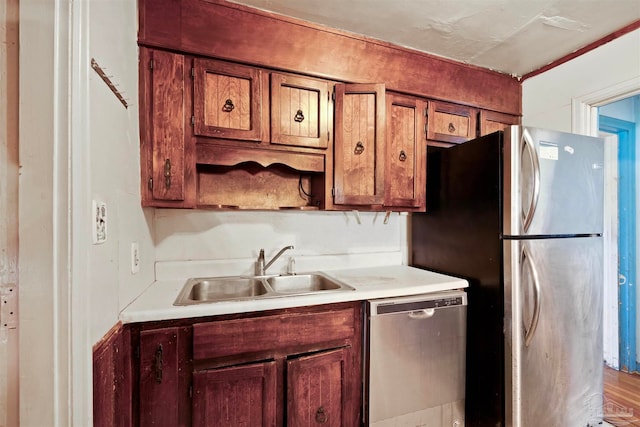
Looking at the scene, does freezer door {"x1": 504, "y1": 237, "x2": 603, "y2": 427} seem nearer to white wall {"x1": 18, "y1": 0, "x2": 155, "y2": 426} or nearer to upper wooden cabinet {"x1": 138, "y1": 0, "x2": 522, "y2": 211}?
upper wooden cabinet {"x1": 138, "y1": 0, "x2": 522, "y2": 211}

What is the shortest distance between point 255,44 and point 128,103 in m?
0.72

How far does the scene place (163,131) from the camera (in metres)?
1.39

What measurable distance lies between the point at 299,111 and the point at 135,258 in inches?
43.9

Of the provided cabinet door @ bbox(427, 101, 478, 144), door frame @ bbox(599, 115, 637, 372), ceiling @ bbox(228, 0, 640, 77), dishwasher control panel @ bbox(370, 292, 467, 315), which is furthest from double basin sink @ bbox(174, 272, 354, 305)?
door frame @ bbox(599, 115, 637, 372)

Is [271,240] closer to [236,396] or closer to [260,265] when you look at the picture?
[260,265]

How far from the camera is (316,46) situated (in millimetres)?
1635

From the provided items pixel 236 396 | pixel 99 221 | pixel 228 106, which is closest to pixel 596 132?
pixel 228 106

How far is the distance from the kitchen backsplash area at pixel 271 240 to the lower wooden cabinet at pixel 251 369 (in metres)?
0.61

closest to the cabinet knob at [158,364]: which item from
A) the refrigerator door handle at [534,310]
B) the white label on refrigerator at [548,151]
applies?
the refrigerator door handle at [534,310]

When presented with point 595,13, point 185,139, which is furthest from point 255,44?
point 595,13

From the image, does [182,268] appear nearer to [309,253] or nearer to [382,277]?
[309,253]

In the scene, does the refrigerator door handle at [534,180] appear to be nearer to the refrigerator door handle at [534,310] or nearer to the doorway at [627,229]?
the refrigerator door handle at [534,310]

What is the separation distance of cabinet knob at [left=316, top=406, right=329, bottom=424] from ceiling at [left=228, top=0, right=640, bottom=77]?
6.82 ft

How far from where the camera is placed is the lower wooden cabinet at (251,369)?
1.11 meters
